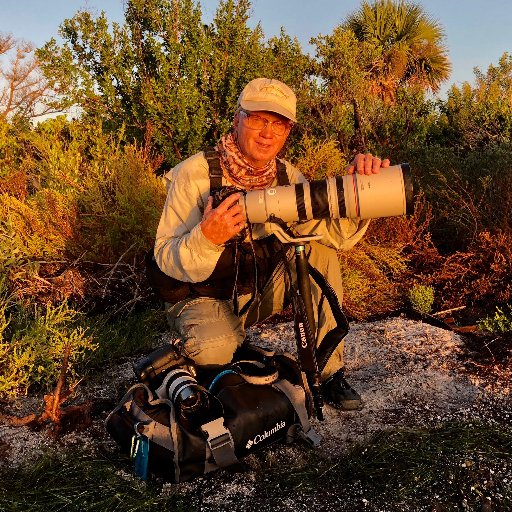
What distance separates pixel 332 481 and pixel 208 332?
0.78 m

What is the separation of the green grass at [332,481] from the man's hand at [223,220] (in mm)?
874

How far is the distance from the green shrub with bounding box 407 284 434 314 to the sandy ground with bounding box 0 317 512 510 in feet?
0.95

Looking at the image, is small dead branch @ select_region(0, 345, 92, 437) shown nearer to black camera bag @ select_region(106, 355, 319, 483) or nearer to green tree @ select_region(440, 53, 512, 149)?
black camera bag @ select_region(106, 355, 319, 483)

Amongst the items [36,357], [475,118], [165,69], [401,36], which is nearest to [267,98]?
[36,357]

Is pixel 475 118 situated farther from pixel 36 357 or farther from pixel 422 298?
pixel 36 357

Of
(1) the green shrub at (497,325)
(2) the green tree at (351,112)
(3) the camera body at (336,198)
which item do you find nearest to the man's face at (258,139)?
(3) the camera body at (336,198)

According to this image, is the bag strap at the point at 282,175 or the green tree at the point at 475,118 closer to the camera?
the bag strap at the point at 282,175

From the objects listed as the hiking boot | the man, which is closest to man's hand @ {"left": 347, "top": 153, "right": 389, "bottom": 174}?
the man

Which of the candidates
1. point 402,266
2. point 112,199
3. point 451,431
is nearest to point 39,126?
point 112,199

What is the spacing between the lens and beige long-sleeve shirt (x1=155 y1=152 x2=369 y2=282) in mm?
2201

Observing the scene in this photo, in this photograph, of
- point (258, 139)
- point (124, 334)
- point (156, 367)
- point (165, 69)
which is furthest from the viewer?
point (165, 69)

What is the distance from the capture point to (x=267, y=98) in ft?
7.76

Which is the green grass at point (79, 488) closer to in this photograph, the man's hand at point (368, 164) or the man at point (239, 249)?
the man at point (239, 249)

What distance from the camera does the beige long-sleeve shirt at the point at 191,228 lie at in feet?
7.22
